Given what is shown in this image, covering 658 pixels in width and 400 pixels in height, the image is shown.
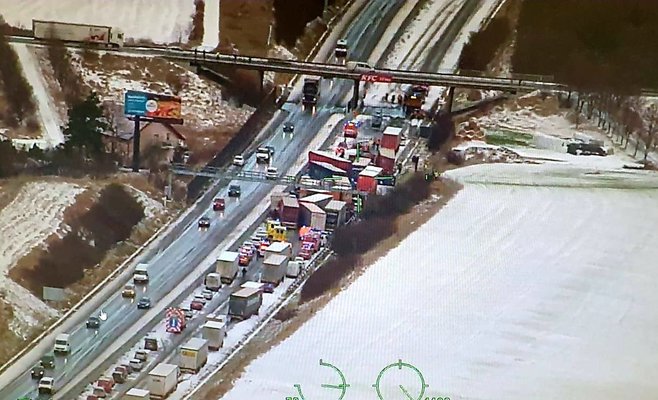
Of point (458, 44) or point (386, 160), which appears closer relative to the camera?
point (386, 160)

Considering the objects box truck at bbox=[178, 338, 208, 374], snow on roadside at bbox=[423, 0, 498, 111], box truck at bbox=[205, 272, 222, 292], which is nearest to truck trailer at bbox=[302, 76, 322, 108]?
snow on roadside at bbox=[423, 0, 498, 111]

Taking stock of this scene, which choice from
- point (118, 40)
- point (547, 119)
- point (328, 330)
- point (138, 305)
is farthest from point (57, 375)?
point (547, 119)

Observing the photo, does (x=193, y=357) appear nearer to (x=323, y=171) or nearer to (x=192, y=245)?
(x=192, y=245)

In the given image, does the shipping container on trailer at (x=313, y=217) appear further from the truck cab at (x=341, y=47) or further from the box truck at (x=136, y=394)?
the box truck at (x=136, y=394)

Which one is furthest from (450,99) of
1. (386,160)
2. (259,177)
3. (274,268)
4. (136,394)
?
(136,394)

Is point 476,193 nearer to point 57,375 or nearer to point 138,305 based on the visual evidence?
point 138,305

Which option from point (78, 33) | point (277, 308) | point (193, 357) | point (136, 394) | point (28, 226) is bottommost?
point (136, 394)
